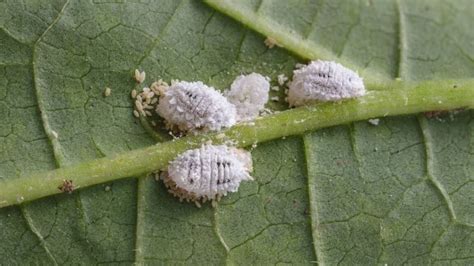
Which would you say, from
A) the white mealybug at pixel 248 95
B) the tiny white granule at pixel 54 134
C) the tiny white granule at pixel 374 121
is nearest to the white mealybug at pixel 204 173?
the white mealybug at pixel 248 95

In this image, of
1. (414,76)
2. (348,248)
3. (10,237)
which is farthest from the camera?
(414,76)

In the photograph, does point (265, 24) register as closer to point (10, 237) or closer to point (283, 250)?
point (283, 250)

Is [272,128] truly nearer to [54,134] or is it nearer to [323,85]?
[323,85]

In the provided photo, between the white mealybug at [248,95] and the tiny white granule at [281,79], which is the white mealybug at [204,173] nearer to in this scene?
the white mealybug at [248,95]

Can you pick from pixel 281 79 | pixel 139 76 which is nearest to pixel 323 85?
pixel 281 79

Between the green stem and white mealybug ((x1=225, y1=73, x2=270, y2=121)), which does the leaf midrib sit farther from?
white mealybug ((x1=225, y1=73, x2=270, y2=121))

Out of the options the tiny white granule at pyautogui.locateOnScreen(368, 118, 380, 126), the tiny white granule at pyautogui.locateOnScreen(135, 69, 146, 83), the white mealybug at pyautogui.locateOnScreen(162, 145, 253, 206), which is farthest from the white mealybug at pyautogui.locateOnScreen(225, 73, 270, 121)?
the tiny white granule at pyautogui.locateOnScreen(368, 118, 380, 126)

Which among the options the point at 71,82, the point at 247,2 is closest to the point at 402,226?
the point at 247,2
